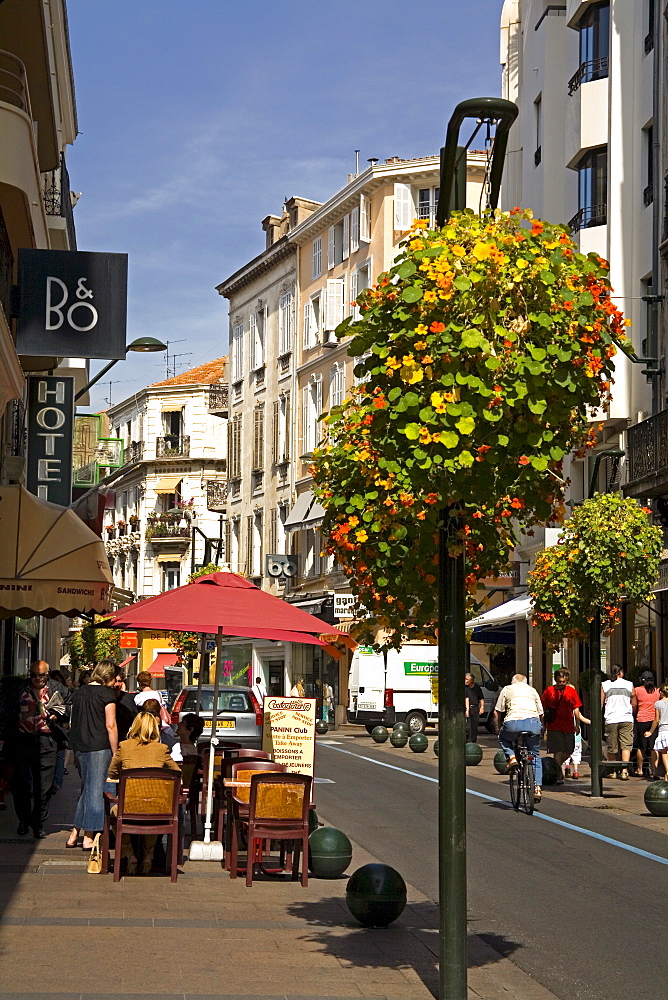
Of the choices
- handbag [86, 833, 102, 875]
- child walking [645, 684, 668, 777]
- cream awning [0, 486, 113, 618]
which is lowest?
handbag [86, 833, 102, 875]

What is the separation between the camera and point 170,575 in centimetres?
8688

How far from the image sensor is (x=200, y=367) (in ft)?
306

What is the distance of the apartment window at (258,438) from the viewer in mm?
67000

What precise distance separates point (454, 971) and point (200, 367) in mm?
86625

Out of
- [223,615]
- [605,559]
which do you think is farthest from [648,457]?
[223,615]

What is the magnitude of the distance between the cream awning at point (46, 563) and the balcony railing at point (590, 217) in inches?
A: 910

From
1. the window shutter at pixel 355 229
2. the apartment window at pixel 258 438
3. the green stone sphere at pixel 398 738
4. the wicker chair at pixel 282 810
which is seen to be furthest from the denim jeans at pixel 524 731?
the apartment window at pixel 258 438

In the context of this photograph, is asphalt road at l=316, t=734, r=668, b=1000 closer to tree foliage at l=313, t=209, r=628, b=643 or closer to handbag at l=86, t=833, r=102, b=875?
handbag at l=86, t=833, r=102, b=875

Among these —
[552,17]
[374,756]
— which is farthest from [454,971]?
[552,17]

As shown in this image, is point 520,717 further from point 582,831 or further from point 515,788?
point 582,831

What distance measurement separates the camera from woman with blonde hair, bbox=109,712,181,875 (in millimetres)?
12727

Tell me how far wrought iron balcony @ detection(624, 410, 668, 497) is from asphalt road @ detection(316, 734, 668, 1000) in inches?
301

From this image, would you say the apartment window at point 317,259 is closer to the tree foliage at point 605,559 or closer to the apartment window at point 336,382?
the apartment window at point 336,382

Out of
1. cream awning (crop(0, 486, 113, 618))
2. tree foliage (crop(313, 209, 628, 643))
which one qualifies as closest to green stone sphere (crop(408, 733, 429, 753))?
cream awning (crop(0, 486, 113, 618))
